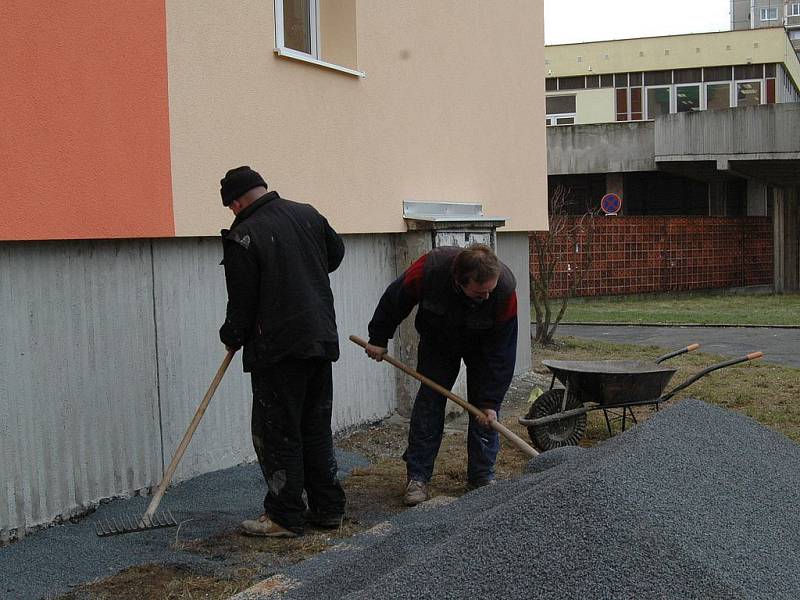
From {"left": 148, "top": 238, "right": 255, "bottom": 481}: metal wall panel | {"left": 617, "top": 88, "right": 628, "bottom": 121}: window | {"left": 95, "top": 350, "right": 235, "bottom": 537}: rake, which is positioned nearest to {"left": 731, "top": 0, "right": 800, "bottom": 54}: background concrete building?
{"left": 617, "top": 88, "right": 628, "bottom": 121}: window

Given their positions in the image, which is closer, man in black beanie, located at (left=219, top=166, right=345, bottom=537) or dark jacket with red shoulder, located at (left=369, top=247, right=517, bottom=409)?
man in black beanie, located at (left=219, top=166, right=345, bottom=537)

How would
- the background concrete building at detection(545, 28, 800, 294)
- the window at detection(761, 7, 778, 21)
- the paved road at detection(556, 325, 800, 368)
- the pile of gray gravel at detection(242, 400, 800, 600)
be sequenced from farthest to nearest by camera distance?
the window at detection(761, 7, 778, 21) < the background concrete building at detection(545, 28, 800, 294) < the paved road at detection(556, 325, 800, 368) < the pile of gray gravel at detection(242, 400, 800, 600)

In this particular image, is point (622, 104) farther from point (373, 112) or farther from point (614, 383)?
point (614, 383)

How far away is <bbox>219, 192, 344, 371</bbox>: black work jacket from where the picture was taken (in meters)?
4.80

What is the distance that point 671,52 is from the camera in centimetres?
3341

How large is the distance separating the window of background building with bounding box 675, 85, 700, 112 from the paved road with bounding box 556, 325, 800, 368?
20046 mm

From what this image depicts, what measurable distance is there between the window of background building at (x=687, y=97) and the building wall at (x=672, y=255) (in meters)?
9.02

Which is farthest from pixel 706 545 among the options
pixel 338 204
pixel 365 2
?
pixel 365 2

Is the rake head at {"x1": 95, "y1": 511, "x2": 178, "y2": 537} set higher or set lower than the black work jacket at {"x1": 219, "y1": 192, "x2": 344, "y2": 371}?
lower

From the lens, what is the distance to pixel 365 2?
25.2ft

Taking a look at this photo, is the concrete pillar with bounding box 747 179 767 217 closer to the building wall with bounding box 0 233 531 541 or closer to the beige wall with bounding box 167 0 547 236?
the beige wall with bounding box 167 0 547 236

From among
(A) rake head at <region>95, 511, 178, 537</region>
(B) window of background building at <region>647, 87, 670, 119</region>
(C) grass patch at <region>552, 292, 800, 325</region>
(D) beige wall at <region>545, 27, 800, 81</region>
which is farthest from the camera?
(B) window of background building at <region>647, 87, 670, 119</region>

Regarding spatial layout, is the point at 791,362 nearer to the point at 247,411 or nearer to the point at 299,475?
the point at 247,411

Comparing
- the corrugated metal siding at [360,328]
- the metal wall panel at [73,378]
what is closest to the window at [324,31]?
the corrugated metal siding at [360,328]
